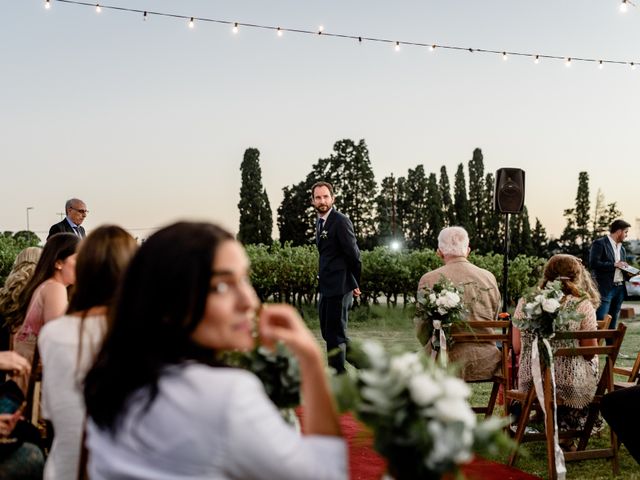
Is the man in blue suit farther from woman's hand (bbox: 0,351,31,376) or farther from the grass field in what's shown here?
woman's hand (bbox: 0,351,31,376)

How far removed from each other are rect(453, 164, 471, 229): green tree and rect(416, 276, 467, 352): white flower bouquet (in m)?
46.9

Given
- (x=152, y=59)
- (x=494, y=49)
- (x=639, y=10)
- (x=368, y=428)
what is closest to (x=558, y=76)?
(x=494, y=49)

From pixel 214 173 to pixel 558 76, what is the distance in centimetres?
890

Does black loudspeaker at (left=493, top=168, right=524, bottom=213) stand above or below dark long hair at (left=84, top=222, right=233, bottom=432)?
above

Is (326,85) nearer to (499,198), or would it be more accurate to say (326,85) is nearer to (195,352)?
(499,198)

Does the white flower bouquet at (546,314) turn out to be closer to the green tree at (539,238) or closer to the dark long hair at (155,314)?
the dark long hair at (155,314)

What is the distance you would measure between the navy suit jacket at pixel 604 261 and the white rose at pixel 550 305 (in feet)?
20.8

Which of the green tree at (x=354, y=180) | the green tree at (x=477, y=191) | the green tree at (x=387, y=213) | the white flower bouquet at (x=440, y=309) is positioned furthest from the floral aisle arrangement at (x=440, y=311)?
the green tree at (x=477, y=191)

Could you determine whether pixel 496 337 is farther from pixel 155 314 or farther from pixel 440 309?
pixel 155 314

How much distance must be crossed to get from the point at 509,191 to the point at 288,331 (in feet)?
27.5

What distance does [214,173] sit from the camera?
18453 mm

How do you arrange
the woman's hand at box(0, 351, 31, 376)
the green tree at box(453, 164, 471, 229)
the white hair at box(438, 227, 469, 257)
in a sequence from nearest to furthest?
1. the woman's hand at box(0, 351, 31, 376)
2. the white hair at box(438, 227, 469, 257)
3. the green tree at box(453, 164, 471, 229)

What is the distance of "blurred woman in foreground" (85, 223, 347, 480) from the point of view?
1129mm

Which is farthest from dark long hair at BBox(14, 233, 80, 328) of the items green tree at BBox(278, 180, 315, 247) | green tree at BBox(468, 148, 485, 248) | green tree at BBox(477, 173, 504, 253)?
green tree at BBox(468, 148, 485, 248)
